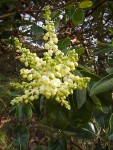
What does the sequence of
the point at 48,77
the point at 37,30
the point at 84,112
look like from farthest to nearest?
the point at 37,30 → the point at 84,112 → the point at 48,77

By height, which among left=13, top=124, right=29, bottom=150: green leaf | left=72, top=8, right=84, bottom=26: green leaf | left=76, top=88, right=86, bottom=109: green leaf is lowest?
left=13, top=124, right=29, bottom=150: green leaf

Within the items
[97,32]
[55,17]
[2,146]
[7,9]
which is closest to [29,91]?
[55,17]

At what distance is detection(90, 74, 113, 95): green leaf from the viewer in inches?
33.4

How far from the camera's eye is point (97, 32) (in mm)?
2006

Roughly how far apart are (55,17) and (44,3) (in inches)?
23.1

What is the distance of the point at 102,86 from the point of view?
0.86 metres

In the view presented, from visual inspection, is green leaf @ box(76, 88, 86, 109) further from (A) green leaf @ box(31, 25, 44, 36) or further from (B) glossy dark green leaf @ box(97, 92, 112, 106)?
(A) green leaf @ box(31, 25, 44, 36)

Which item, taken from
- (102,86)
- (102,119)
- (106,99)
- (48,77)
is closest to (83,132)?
(102,119)

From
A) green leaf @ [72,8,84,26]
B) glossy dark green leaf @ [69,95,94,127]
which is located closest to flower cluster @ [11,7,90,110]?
glossy dark green leaf @ [69,95,94,127]

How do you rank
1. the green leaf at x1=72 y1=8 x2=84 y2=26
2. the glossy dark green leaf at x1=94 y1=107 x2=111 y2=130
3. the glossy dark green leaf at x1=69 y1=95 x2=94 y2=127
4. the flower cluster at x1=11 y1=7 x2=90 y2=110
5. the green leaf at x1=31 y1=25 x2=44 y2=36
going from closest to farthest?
the flower cluster at x1=11 y1=7 x2=90 y2=110
the glossy dark green leaf at x1=69 y1=95 x2=94 y2=127
the glossy dark green leaf at x1=94 y1=107 x2=111 y2=130
the green leaf at x1=72 y1=8 x2=84 y2=26
the green leaf at x1=31 y1=25 x2=44 y2=36

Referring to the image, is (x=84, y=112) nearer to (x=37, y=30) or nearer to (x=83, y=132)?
(x=83, y=132)

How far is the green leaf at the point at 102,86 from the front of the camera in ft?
2.78

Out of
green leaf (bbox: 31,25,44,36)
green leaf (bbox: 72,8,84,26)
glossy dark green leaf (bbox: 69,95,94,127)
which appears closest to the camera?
glossy dark green leaf (bbox: 69,95,94,127)

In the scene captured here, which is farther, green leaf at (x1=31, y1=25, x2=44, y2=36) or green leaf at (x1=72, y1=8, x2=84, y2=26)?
green leaf at (x1=31, y1=25, x2=44, y2=36)
